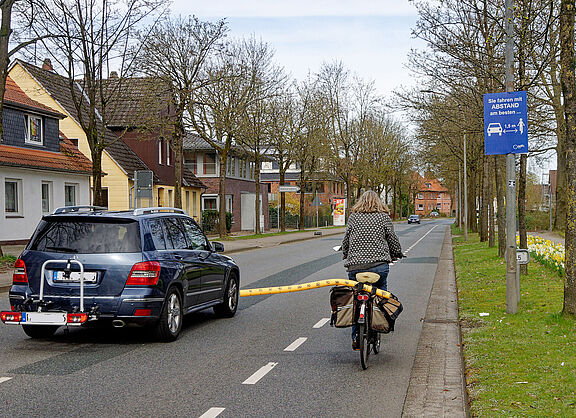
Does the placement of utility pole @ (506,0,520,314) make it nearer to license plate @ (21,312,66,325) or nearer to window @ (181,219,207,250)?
window @ (181,219,207,250)

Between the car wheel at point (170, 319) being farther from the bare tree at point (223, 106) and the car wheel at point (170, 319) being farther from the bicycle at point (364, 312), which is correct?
the bare tree at point (223, 106)

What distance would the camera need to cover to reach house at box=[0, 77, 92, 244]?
2884 centimetres

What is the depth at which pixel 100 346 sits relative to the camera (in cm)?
897

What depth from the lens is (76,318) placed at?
27.5ft

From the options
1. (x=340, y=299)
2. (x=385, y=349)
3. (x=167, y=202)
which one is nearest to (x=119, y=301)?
(x=340, y=299)

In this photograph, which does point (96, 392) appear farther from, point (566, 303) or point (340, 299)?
point (566, 303)

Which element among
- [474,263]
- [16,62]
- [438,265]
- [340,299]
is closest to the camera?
[340,299]

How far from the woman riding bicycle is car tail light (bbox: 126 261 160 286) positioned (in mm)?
2383

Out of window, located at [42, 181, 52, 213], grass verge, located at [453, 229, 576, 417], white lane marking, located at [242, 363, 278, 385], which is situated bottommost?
white lane marking, located at [242, 363, 278, 385]

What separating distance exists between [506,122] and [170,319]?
5.55 meters

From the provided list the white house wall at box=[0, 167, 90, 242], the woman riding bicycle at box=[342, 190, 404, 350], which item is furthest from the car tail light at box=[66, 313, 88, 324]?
the white house wall at box=[0, 167, 90, 242]

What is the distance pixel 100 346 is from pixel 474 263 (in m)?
14.0

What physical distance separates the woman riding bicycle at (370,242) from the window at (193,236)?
2.94 metres

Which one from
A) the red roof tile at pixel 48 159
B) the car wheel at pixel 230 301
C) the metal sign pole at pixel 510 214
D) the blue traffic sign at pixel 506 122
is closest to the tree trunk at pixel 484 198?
the metal sign pole at pixel 510 214
